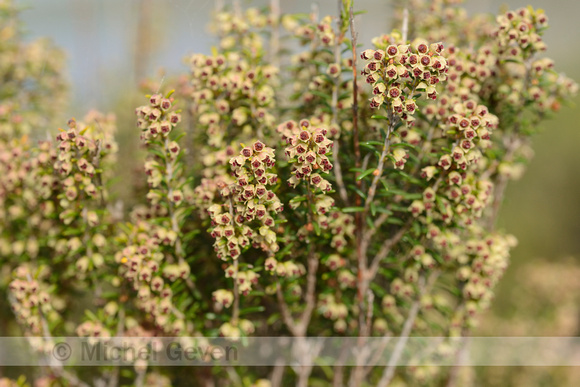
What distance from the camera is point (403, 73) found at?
1.45 metres

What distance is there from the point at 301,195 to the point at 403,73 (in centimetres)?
60

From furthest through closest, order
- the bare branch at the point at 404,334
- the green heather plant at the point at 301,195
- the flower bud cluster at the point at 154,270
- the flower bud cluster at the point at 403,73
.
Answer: the bare branch at the point at 404,334 → the flower bud cluster at the point at 154,270 → the green heather plant at the point at 301,195 → the flower bud cluster at the point at 403,73

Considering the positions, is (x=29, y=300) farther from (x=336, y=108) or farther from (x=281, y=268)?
(x=336, y=108)

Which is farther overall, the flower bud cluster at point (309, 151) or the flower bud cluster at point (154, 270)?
the flower bud cluster at point (154, 270)

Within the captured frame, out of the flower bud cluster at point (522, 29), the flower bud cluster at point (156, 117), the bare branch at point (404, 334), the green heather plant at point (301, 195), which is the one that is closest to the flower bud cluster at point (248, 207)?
the green heather plant at point (301, 195)

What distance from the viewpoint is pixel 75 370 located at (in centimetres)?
257

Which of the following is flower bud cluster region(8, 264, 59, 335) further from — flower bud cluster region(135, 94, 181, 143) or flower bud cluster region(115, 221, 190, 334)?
flower bud cluster region(135, 94, 181, 143)

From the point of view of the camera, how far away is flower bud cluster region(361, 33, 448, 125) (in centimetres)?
144

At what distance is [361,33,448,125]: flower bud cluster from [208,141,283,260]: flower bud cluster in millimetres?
409

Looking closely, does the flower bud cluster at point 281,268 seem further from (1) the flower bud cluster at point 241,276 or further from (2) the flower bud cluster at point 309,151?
(2) the flower bud cluster at point 309,151

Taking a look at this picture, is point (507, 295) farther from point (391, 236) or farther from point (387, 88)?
point (387, 88)

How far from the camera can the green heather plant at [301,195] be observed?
5.53ft

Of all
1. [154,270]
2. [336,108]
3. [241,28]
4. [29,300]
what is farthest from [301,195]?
[29,300]

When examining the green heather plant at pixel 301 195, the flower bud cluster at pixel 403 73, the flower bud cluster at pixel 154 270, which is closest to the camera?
the flower bud cluster at pixel 403 73
